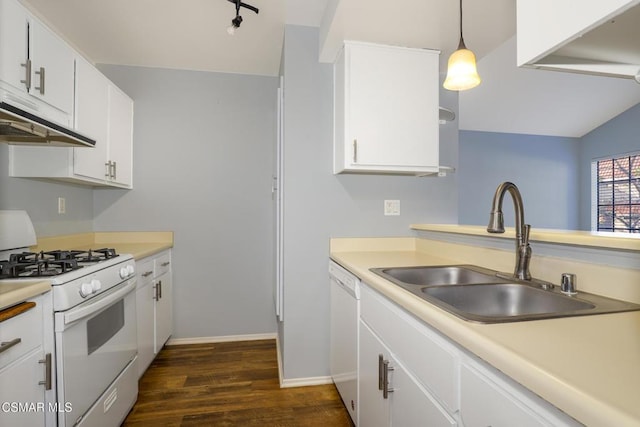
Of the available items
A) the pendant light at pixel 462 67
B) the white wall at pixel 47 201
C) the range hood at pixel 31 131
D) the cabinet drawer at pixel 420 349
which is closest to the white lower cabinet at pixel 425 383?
the cabinet drawer at pixel 420 349

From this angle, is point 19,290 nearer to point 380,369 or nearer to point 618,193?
point 380,369

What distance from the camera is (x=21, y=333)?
1.04 meters

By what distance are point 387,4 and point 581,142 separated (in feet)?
21.4

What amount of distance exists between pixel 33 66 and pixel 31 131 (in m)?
0.39

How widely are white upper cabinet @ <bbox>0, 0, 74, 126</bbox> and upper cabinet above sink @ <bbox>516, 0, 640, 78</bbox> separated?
6.39 ft

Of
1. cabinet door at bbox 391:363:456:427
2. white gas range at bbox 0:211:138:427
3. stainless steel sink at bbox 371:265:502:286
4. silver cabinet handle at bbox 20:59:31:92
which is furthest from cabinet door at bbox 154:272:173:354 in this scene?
cabinet door at bbox 391:363:456:427

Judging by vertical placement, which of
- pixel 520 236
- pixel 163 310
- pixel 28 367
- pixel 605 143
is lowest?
pixel 163 310

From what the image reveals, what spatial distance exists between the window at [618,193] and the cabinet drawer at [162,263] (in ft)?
23.8

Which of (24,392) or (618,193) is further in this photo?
(618,193)

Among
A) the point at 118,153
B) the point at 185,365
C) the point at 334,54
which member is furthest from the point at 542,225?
the point at 118,153

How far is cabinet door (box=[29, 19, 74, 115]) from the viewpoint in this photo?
1.54 meters

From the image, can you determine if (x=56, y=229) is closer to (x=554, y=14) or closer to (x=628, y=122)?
(x=554, y=14)

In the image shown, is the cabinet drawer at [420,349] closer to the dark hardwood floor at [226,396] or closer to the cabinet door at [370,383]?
the cabinet door at [370,383]

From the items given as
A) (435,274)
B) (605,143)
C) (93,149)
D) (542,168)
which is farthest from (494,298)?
(605,143)
